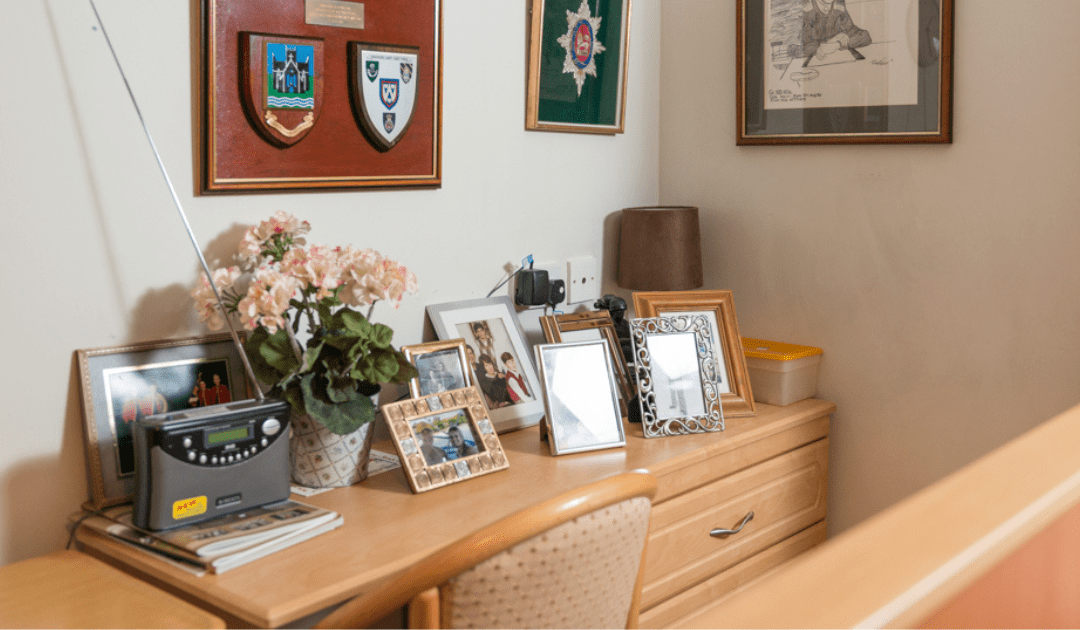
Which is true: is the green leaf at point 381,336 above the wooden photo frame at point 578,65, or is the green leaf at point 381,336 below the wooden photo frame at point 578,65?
below

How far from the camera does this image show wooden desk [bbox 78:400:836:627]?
135cm

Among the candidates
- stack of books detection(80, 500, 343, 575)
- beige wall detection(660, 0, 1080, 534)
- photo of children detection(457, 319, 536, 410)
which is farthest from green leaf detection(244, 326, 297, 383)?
beige wall detection(660, 0, 1080, 534)

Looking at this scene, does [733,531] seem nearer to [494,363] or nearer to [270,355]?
[494,363]

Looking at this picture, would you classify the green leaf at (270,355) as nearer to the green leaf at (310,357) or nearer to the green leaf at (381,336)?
the green leaf at (310,357)

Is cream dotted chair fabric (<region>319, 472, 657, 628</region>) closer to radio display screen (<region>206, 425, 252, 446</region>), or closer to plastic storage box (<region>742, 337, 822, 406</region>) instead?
radio display screen (<region>206, 425, 252, 446</region>)

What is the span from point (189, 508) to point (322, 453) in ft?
0.95

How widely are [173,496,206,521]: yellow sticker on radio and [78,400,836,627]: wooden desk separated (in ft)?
0.26

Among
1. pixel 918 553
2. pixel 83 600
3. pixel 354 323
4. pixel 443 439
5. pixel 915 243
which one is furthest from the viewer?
pixel 915 243

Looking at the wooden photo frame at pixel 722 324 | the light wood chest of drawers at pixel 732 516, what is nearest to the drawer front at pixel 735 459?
the light wood chest of drawers at pixel 732 516

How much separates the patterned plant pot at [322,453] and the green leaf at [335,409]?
0.16ft

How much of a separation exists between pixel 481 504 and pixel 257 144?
819 millimetres

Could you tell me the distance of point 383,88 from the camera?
1979 millimetres

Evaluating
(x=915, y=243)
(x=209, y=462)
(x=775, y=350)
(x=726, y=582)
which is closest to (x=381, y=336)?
(x=209, y=462)

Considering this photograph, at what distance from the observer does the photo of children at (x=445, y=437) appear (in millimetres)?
1790
